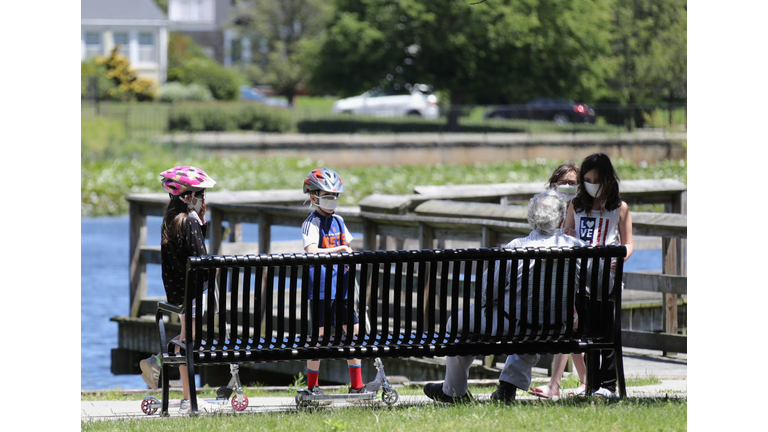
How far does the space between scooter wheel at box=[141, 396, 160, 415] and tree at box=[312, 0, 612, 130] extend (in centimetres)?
2221

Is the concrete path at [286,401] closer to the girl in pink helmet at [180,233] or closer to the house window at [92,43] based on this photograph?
the girl in pink helmet at [180,233]

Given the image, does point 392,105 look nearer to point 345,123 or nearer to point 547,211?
point 345,123

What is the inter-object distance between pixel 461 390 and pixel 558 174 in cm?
135

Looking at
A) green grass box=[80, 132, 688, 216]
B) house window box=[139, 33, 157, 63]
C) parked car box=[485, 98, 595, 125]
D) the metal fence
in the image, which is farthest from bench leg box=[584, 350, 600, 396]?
house window box=[139, 33, 157, 63]

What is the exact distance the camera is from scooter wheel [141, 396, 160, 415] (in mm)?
5629

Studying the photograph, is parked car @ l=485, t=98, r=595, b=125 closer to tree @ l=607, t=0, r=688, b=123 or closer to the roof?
tree @ l=607, t=0, r=688, b=123

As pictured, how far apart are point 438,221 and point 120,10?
63.8 meters

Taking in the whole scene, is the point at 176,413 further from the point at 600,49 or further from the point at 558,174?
the point at 600,49

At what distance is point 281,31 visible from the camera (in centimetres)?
6956

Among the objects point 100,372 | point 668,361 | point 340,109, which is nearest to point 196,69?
point 340,109

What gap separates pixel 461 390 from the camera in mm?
5754

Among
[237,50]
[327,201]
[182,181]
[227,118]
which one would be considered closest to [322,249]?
[327,201]

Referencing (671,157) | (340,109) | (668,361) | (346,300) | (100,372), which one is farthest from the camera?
(340,109)

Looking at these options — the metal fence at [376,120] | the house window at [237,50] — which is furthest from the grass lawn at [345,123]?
the house window at [237,50]
